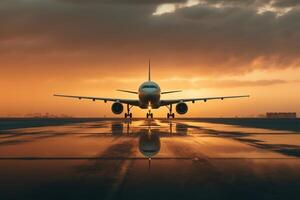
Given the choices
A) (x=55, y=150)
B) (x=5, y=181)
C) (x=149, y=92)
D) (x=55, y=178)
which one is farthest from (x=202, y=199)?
(x=149, y=92)

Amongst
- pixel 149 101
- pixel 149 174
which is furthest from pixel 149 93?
pixel 149 174

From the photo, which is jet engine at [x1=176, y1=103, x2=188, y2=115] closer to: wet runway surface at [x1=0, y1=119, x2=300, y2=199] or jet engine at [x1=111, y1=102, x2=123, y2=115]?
jet engine at [x1=111, y1=102, x2=123, y2=115]

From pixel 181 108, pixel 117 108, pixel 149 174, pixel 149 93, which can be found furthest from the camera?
pixel 181 108

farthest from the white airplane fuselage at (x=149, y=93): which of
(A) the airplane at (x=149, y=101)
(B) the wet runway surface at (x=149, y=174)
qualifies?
(B) the wet runway surface at (x=149, y=174)

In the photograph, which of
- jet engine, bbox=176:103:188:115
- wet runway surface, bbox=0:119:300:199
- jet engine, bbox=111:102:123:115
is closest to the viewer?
wet runway surface, bbox=0:119:300:199

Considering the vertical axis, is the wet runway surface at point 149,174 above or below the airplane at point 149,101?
below

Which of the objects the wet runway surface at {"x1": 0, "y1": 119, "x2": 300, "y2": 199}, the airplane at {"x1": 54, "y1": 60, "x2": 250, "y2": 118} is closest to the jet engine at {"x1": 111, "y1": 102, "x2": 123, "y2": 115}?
the airplane at {"x1": 54, "y1": 60, "x2": 250, "y2": 118}

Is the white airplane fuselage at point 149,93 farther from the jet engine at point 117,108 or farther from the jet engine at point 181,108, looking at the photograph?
the jet engine at point 181,108

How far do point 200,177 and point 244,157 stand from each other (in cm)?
577

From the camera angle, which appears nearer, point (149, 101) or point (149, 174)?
point (149, 174)

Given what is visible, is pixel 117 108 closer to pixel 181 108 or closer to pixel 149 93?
pixel 149 93

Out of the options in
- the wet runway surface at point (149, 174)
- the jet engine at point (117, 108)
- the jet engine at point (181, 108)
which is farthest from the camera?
the jet engine at point (181, 108)

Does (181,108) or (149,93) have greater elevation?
(149,93)

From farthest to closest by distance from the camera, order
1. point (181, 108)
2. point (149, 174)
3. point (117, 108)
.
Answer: point (181, 108) → point (117, 108) → point (149, 174)
